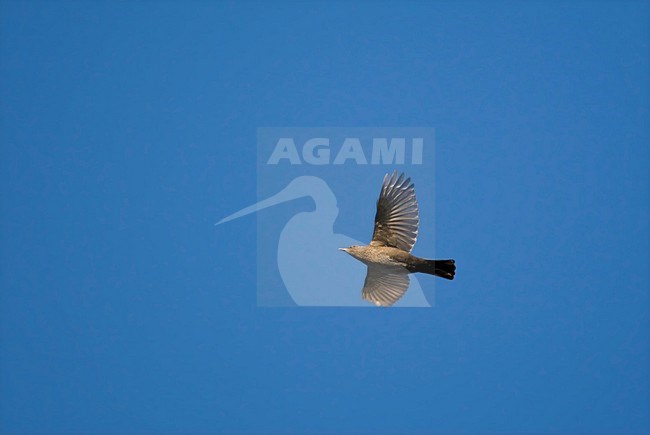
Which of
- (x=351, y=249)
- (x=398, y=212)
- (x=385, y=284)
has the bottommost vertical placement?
(x=385, y=284)

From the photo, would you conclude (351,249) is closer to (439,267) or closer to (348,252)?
(348,252)

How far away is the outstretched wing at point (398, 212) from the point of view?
5.05 metres

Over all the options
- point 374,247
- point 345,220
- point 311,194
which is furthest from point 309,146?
point 374,247

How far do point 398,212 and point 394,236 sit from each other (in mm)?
174

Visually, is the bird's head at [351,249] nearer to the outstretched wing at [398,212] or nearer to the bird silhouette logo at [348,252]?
the bird silhouette logo at [348,252]

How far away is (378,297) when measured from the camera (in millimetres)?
5262

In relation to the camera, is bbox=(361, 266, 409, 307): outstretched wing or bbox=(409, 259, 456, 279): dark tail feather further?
bbox=(361, 266, 409, 307): outstretched wing

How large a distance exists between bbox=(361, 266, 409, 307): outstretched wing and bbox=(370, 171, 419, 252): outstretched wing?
0.21 metres

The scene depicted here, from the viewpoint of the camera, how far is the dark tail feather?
4859 millimetres

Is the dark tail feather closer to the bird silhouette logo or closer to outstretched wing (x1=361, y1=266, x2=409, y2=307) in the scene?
the bird silhouette logo

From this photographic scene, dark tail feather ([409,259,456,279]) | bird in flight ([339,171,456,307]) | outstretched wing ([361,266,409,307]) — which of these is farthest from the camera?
outstretched wing ([361,266,409,307])

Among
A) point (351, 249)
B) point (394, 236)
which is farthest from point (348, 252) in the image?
point (394, 236)

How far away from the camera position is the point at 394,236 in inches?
201

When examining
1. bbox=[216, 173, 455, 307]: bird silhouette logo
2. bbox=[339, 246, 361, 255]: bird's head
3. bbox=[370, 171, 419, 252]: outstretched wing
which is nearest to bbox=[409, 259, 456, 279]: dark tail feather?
bbox=[216, 173, 455, 307]: bird silhouette logo
